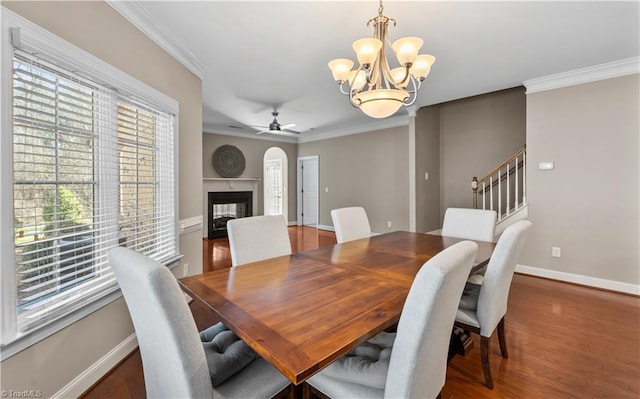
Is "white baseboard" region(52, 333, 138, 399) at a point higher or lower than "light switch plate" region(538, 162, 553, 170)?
lower

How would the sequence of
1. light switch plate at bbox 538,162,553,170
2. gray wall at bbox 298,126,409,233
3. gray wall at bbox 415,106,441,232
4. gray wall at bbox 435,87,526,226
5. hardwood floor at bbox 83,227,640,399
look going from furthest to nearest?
gray wall at bbox 298,126,409,233 < gray wall at bbox 415,106,441,232 < gray wall at bbox 435,87,526,226 < light switch plate at bbox 538,162,553,170 < hardwood floor at bbox 83,227,640,399

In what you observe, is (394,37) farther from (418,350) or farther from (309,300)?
(418,350)

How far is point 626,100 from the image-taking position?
301 centimetres

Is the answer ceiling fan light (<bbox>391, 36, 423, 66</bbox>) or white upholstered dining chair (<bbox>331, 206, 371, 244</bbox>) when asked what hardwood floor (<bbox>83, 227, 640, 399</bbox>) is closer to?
white upholstered dining chair (<bbox>331, 206, 371, 244</bbox>)

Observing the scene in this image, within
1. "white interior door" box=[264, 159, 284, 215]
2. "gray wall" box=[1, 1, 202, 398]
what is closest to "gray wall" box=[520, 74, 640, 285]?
"gray wall" box=[1, 1, 202, 398]

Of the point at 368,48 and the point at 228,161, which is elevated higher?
the point at 368,48

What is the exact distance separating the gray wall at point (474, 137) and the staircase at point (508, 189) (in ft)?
0.92

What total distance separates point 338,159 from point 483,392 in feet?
18.1

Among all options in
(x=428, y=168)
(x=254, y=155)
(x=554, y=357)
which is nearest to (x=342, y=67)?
(x=554, y=357)

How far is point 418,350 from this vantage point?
893mm

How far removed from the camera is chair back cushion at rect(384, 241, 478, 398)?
0.85 meters

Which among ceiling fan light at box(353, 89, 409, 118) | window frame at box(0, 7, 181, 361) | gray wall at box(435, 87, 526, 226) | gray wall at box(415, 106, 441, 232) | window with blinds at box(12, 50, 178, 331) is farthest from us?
gray wall at box(415, 106, 441, 232)

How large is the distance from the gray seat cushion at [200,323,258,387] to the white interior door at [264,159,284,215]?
6.30 metres

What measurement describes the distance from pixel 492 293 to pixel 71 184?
246 centimetres
